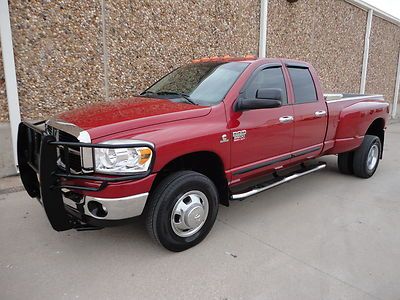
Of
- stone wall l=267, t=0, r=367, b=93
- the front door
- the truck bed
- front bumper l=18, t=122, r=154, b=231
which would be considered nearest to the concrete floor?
front bumper l=18, t=122, r=154, b=231

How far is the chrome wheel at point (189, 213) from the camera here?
309 cm

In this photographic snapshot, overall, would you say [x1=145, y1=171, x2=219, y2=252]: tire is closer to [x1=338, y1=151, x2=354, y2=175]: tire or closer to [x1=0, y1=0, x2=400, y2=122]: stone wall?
[x1=338, y1=151, x2=354, y2=175]: tire

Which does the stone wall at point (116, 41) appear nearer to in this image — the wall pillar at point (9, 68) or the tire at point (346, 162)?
the wall pillar at point (9, 68)

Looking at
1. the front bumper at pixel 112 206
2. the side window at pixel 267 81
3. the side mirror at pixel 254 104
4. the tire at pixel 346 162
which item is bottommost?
the tire at pixel 346 162

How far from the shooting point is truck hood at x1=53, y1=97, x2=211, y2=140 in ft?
8.95

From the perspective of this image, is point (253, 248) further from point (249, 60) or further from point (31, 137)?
point (31, 137)

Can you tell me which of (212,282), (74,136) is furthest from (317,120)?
(74,136)

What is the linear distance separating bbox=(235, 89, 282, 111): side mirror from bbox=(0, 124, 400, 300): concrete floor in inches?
55.4

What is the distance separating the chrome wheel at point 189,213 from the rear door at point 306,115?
1.72m

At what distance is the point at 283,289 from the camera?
8.79 feet

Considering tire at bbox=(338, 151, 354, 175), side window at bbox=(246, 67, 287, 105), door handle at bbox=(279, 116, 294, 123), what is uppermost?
side window at bbox=(246, 67, 287, 105)

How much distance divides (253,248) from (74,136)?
6.69 feet

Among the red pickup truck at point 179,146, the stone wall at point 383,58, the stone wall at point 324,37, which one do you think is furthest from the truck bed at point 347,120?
the stone wall at point 383,58

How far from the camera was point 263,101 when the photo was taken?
3.37 meters
